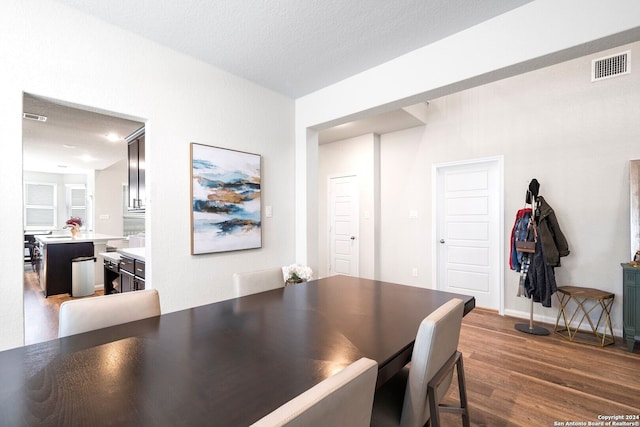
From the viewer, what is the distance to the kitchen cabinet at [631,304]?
104 inches

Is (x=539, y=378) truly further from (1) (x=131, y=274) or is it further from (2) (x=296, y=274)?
(1) (x=131, y=274)

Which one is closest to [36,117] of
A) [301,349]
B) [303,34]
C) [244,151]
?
[244,151]

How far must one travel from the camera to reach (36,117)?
3156 mm

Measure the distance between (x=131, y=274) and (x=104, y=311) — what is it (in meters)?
1.87

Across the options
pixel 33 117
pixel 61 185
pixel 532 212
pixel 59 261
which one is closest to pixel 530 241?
pixel 532 212

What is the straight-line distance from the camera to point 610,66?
3041 mm

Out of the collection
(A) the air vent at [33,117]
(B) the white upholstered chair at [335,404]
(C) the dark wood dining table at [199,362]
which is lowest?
(C) the dark wood dining table at [199,362]

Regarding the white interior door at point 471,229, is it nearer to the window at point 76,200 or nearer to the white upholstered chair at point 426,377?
the white upholstered chair at point 426,377

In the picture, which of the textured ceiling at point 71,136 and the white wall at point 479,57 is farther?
the textured ceiling at point 71,136

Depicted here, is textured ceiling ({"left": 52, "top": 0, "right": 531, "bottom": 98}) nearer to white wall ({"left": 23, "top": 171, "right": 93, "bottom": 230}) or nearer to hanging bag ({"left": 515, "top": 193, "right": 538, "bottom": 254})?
hanging bag ({"left": 515, "top": 193, "right": 538, "bottom": 254})

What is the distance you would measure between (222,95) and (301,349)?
2.51 meters

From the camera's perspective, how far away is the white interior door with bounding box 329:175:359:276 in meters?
5.09

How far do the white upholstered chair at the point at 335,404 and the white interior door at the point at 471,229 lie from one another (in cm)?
372

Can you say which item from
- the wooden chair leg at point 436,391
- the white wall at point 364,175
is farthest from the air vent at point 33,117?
the wooden chair leg at point 436,391
